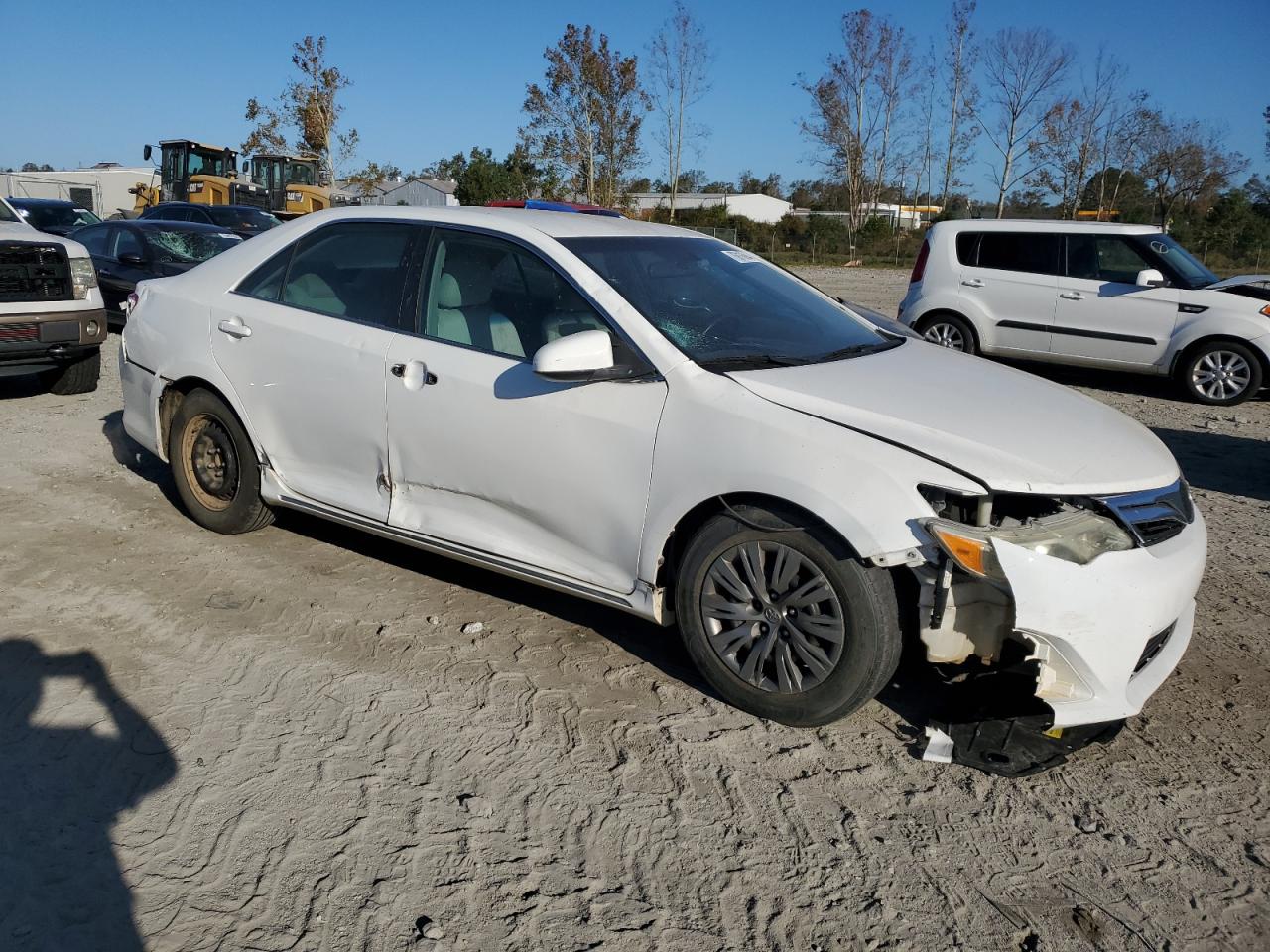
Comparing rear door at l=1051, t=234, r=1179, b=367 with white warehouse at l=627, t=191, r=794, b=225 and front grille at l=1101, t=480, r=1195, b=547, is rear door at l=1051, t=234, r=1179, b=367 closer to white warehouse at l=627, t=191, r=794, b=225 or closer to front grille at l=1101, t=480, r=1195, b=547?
front grille at l=1101, t=480, r=1195, b=547

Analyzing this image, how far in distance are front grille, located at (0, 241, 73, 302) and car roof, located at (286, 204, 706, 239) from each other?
15.1ft

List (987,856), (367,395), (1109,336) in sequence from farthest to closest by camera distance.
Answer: (1109,336)
(367,395)
(987,856)

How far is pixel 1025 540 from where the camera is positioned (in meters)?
3.04

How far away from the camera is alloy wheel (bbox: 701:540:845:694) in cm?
332

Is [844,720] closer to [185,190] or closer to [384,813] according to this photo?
[384,813]

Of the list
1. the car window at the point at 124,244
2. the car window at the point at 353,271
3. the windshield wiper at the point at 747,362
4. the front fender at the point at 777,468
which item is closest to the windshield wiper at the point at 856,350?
the windshield wiper at the point at 747,362

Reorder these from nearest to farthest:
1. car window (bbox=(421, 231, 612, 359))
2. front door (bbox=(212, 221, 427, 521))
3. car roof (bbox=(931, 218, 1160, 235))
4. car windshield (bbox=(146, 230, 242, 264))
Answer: car window (bbox=(421, 231, 612, 359)), front door (bbox=(212, 221, 427, 521)), car roof (bbox=(931, 218, 1160, 235)), car windshield (bbox=(146, 230, 242, 264))

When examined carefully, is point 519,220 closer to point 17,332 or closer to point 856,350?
point 856,350

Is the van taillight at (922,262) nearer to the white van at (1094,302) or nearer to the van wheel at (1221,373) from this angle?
the white van at (1094,302)

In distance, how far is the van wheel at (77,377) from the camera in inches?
350

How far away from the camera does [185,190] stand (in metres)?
31.2

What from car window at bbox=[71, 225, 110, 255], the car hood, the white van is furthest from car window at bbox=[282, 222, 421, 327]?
car window at bbox=[71, 225, 110, 255]

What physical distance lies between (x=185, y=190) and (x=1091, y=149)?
3439cm

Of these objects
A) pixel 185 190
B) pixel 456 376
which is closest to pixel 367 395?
pixel 456 376
